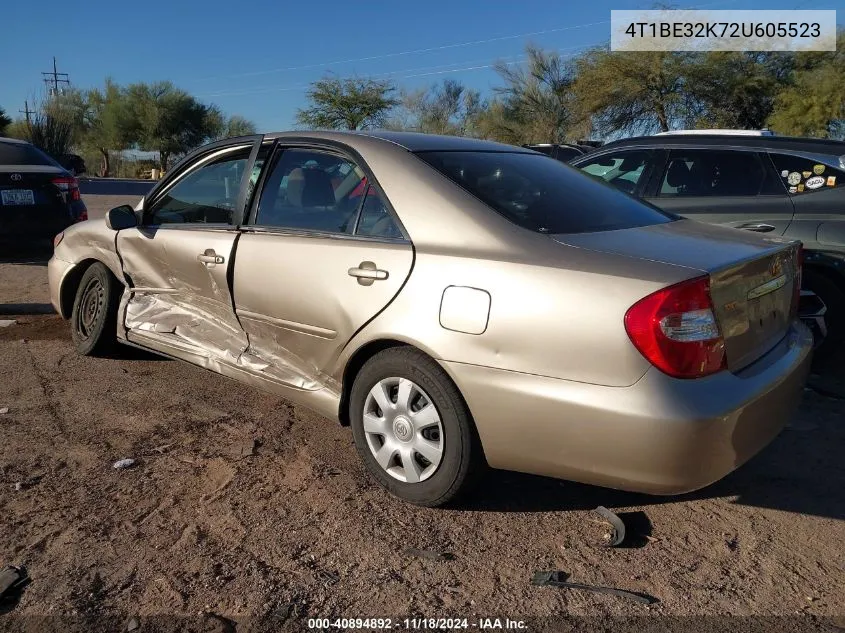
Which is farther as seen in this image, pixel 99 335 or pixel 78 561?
pixel 99 335

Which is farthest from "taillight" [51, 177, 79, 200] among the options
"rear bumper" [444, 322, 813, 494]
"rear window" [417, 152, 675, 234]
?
"rear bumper" [444, 322, 813, 494]

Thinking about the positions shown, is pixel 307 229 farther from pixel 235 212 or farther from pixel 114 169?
pixel 114 169

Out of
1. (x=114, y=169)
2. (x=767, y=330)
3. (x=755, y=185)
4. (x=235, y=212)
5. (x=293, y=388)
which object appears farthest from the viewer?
(x=114, y=169)

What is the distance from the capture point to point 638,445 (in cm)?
258

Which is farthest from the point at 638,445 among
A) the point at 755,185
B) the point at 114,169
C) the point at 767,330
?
the point at 114,169

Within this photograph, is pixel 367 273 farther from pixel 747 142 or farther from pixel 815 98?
pixel 815 98

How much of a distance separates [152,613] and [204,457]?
127 centimetres

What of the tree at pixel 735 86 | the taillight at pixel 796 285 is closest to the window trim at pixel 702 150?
the taillight at pixel 796 285

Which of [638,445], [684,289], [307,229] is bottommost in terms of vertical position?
[638,445]

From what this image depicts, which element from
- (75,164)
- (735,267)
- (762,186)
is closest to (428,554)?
(735,267)

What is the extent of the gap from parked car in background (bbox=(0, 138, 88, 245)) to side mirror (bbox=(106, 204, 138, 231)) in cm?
452

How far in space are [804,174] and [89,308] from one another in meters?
4.97

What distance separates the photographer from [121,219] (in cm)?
460

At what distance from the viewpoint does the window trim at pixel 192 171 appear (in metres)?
4.02
